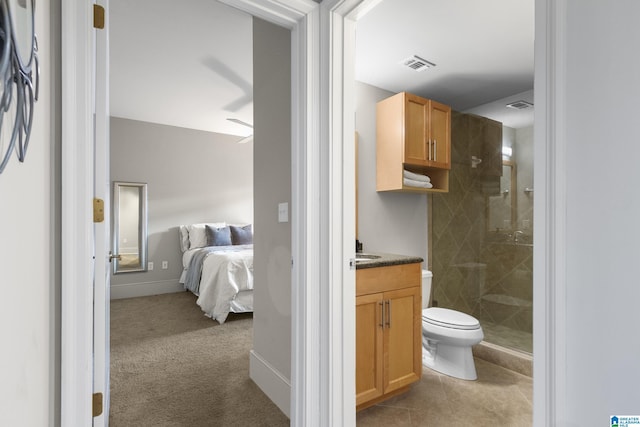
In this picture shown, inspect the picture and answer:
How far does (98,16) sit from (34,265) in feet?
3.13

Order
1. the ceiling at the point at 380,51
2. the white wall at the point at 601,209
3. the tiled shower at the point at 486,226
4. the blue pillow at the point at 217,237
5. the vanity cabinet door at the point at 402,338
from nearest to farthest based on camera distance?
the white wall at the point at 601,209 < the vanity cabinet door at the point at 402,338 < the ceiling at the point at 380,51 < the tiled shower at the point at 486,226 < the blue pillow at the point at 217,237

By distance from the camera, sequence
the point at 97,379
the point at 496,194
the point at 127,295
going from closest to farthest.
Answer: the point at 97,379
the point at 496,194
the point at 127,295

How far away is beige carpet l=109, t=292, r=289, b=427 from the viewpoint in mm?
1838

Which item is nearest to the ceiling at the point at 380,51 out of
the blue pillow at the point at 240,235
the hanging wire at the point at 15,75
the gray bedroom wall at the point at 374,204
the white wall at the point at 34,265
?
the gray bedroom wall at the point at 374,204

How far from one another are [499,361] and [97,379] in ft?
8.96

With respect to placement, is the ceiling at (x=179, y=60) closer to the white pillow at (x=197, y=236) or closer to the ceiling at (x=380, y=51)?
the ceiling at (x=380, y=51)

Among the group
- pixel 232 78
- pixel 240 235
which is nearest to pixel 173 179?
pixel 240 235

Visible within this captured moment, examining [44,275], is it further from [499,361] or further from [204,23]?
[499,361]

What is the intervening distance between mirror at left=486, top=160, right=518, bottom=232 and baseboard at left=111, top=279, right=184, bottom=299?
450 centimetres

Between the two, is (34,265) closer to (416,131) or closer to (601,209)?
(601,209)

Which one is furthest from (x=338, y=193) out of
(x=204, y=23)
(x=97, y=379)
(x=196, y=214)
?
(x=196, y=214)

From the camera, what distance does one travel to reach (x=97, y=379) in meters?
1.16

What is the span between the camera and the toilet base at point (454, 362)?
2369 millimetres

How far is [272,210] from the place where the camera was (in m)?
1.99
